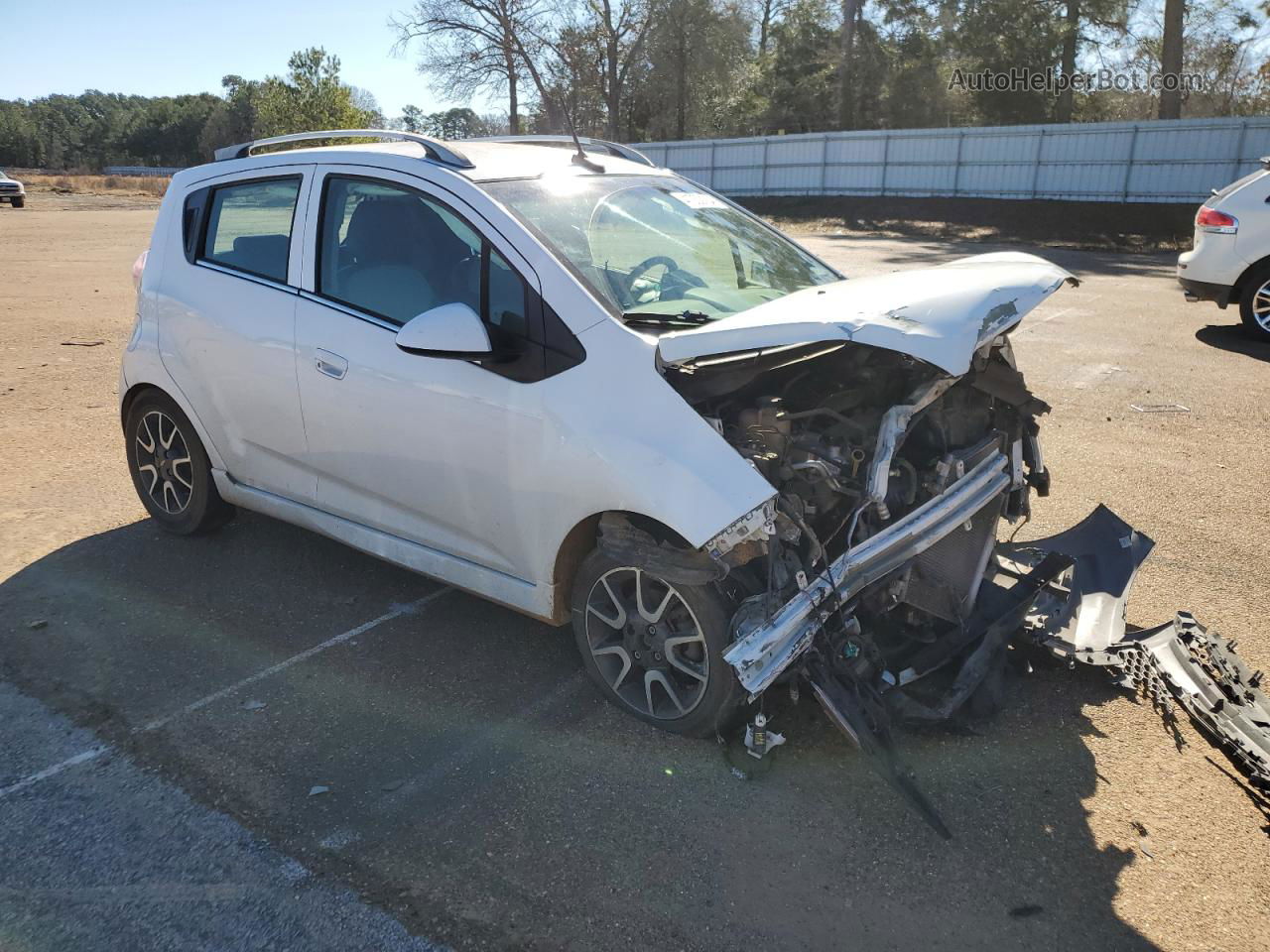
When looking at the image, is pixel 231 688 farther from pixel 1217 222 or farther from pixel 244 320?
pixel 1217 222

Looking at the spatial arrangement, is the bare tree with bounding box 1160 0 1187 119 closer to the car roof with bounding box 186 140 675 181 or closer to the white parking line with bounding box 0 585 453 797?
the car roof with bounding box 186 140 675 181

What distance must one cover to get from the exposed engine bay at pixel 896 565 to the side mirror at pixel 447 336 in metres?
0.72

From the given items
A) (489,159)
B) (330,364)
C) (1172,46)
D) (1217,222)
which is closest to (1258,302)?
(1217,222)

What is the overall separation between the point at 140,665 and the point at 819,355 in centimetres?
301

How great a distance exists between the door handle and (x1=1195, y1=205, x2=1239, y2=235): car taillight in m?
9.81

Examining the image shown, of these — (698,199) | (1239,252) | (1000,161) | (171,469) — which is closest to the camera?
(698,199)

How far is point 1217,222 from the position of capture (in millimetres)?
10242

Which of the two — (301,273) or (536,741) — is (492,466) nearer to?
(536,741)

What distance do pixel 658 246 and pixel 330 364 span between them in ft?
4.78

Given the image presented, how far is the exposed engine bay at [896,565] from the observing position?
10.3 feet

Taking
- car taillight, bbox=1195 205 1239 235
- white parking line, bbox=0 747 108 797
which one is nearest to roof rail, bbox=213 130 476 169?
white parking line, bbox=0 747 108 797

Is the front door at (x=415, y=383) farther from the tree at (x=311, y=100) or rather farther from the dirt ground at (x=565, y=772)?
the tree at (x=311, y=100)

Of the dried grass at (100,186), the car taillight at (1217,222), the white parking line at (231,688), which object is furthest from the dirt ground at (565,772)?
the dried grass at (100,186)

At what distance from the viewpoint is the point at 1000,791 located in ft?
10.5
